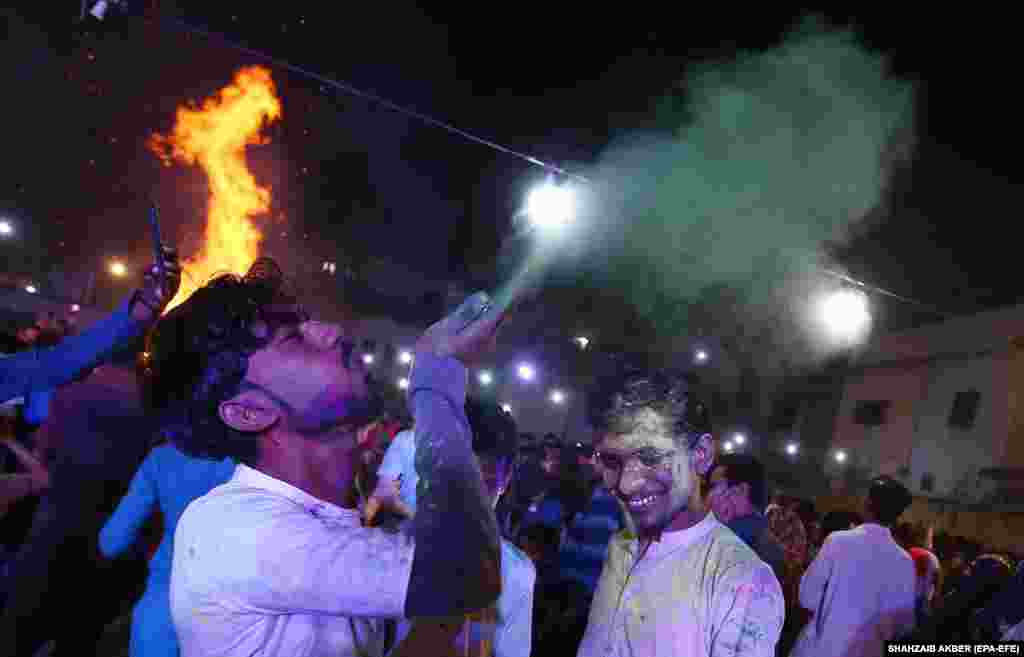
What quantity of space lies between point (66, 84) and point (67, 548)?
17.7 meters

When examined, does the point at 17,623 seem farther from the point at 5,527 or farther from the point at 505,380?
the point at 505,380

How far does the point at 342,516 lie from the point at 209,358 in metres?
0.58

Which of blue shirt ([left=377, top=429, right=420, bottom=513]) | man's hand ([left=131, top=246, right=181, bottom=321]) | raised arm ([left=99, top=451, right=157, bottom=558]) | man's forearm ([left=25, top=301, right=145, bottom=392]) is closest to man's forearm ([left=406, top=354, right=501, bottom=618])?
blue shirt ([left=377, top=429, right=420, bottom=513])

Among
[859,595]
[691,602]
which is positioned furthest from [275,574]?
[859,595]

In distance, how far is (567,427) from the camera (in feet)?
122

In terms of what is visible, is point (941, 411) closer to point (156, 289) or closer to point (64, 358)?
point (156, 289)

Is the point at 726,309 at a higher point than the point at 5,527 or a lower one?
higher

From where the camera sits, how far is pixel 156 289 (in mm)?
3285

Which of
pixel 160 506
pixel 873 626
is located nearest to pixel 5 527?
pixel 160 506

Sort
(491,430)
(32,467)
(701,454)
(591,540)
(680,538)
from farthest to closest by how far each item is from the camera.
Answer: (591,540), (32,467), (491,430), (701,454), (680,538)

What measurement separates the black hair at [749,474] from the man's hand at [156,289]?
5.17 metres

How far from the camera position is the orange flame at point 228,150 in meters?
12.5

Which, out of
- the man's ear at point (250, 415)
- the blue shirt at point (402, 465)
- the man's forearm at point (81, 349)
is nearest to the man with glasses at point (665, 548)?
the blue shirt at point (402, 465)

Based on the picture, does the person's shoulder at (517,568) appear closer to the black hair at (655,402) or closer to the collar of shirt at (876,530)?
the black hair at (655,402)
